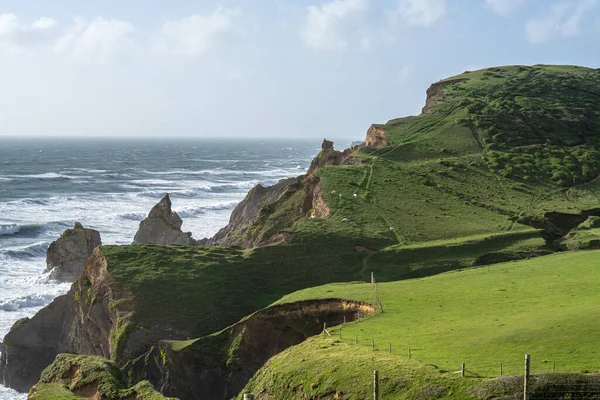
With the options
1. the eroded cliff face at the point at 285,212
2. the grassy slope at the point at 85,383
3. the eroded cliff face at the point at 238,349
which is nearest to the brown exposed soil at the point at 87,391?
the grassy slope at the point at 85,383

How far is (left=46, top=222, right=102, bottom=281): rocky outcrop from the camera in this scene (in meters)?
70.7

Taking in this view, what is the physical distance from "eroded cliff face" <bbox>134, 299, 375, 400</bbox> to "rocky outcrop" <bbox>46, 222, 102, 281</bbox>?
32.4 m

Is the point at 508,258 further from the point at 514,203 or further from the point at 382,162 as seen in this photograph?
the point at 382,162

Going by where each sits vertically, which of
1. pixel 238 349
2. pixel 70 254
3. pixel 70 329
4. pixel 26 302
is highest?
pixel 238 349

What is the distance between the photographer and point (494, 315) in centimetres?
3469

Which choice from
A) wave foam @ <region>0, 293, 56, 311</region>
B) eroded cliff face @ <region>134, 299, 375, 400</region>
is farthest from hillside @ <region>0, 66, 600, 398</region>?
wave foam @ <region>0, 293, 56, 311</region>

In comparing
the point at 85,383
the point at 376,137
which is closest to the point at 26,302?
the point at 85,383

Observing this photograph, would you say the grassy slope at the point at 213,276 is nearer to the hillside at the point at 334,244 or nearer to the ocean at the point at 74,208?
the hillside at the point at 334,244

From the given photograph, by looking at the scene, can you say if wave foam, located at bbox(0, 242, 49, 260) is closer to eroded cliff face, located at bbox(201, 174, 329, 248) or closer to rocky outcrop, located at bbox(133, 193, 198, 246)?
rocky outcrop, located at bbox(133, 193, 198, 246)

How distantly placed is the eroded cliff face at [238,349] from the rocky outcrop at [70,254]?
32.4 metres

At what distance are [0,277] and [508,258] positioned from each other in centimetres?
5190

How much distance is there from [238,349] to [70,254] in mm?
37548

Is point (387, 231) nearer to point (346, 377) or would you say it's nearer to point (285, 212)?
point (285, 212)

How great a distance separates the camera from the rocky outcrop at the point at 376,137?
9106cm
